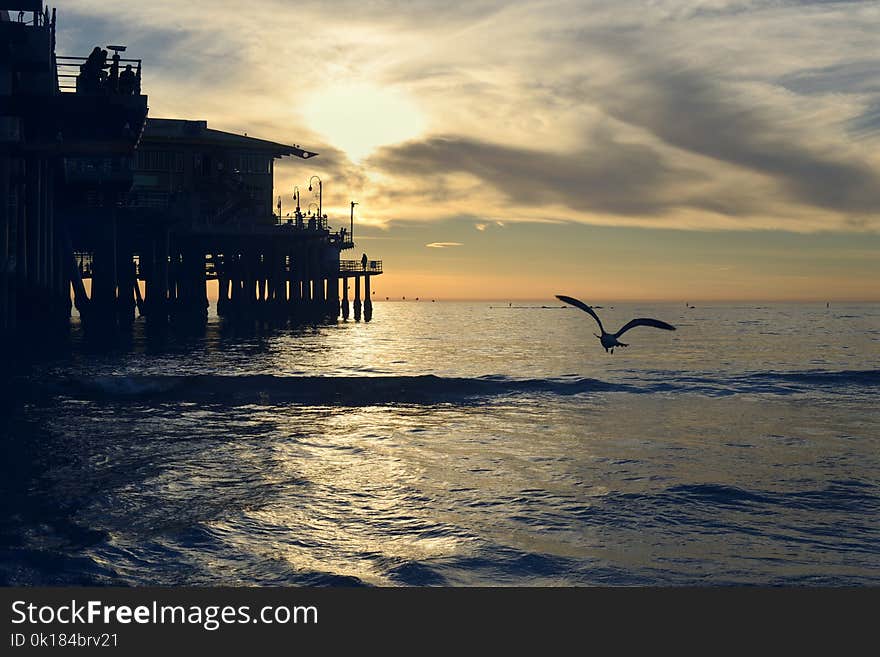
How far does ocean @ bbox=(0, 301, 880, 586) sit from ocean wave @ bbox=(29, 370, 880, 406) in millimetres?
221

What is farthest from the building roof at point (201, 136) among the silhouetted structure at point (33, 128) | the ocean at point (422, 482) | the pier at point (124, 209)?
the ocean at point (422, 482)

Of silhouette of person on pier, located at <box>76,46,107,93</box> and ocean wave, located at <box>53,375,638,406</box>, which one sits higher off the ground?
silhouette of person on pier, located at <box>76,46,107,93</box>

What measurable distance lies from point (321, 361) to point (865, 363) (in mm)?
35054

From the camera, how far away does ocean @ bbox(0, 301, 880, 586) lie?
32.9 ft

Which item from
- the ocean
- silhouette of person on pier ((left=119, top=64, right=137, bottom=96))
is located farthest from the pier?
the ocean

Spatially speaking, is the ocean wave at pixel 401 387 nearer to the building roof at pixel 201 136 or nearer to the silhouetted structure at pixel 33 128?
the silhouetted structure at pixel 33 128

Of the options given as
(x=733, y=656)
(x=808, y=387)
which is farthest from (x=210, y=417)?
(x=808, y=387)

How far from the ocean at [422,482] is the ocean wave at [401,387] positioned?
22cm

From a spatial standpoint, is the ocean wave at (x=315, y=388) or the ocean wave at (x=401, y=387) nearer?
the ocean wave at (x=315, y=388)

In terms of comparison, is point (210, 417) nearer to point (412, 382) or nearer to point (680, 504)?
point (412, 382)

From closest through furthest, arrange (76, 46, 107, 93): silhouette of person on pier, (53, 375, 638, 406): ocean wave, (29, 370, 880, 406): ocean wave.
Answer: (53, 375, 638, 406): ocean wave → (29, 370, 880, 406): ocean wave → (76, 46, 107, 93): silhouette of person on pier

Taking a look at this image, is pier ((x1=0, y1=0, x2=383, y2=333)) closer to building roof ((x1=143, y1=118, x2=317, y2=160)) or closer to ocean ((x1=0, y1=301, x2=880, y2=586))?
building roof ((x1=143, y1=118, x2=317, y2=160))

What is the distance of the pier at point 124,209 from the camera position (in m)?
30.2

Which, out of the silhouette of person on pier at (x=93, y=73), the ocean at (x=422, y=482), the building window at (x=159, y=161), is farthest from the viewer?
the building window at (x=159, y=161)
